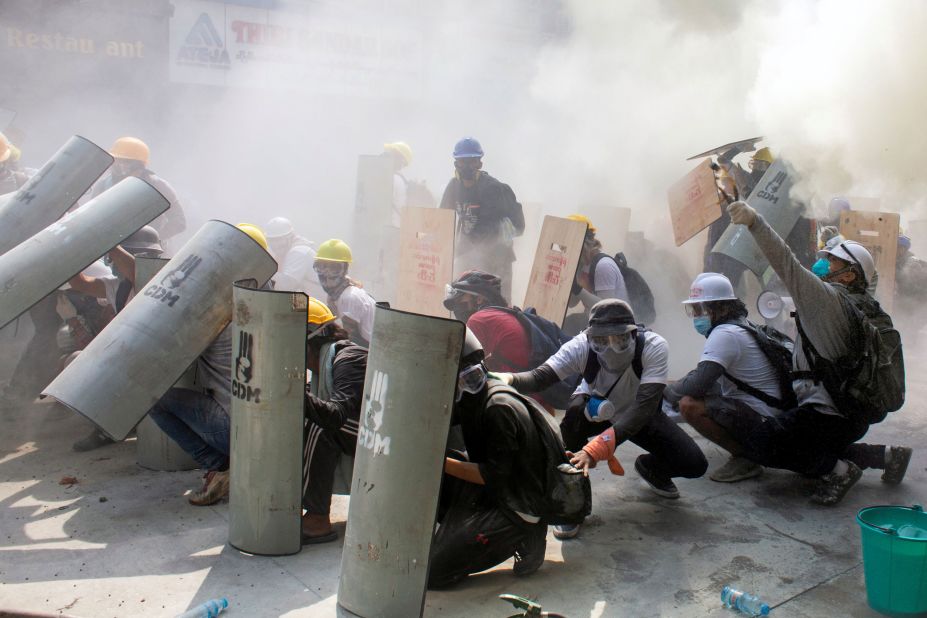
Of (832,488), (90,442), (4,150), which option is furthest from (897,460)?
(4,150)

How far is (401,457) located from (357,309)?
96.1 inches

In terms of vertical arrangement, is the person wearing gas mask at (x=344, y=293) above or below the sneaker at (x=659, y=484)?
above

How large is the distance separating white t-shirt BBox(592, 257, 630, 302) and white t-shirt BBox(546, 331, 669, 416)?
1.72m

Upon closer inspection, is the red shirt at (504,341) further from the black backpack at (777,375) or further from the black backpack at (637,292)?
the black backpack at (637,292)

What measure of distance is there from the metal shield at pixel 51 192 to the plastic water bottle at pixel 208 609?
3001 millimetres

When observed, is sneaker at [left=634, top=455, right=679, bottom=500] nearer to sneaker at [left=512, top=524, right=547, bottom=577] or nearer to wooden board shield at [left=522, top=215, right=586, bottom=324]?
sneaker at [left=512, top=524, right=547, bottom=577]

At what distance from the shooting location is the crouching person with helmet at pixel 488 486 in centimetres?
333

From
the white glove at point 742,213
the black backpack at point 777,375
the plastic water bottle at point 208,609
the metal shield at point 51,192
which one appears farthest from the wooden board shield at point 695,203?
the plastic water bottle at point 208,609

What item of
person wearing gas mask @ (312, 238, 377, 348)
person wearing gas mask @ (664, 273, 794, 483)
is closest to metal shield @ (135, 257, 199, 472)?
person wearing gas mask @ (312, 238, 377, 348)

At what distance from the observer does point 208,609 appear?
3.13 meters

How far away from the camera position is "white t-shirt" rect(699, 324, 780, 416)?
435 centimetres

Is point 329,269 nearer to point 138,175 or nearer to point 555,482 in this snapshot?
point 555,482

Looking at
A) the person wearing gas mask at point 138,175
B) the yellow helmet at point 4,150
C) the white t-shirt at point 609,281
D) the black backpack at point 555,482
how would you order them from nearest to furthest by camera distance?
1. the black backpack at point 555,482
2. the white t-shirt at point 609,281
3. the person wearing gas mask at point 138,175
4. the yellow helmet at point 4,150

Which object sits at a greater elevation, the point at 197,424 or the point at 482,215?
the point at 482,215
